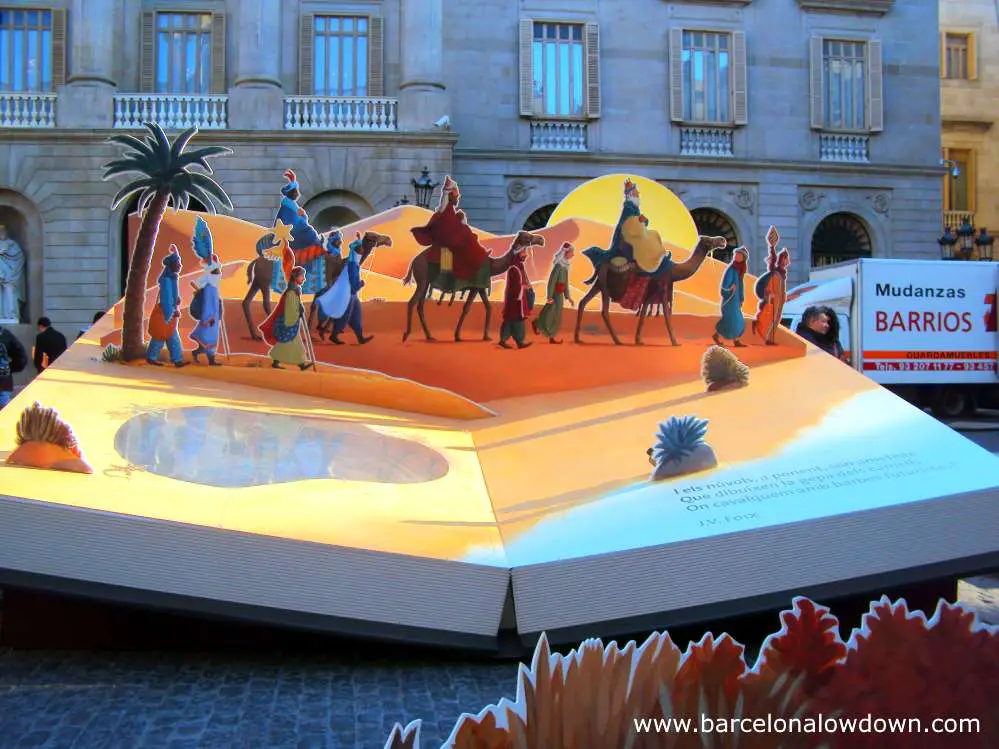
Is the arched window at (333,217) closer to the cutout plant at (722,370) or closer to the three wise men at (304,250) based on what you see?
the three wise men at (304,250)

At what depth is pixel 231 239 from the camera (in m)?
8.65

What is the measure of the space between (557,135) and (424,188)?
5.60 meters

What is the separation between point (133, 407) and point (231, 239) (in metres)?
2.21

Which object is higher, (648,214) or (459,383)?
(648,214)

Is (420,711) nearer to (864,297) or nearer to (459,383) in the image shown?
(459,383)

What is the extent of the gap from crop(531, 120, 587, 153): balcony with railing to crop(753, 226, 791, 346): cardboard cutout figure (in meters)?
14.5

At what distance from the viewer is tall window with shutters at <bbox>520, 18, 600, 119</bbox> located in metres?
22.4

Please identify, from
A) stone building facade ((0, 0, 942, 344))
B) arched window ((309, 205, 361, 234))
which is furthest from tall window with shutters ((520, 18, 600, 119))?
arched window ((309, 205, 361, 234))

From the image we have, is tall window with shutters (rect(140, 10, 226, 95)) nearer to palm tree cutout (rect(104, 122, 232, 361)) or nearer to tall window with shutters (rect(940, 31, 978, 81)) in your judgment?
palm tree cutout (rect(104, 122, 232, 361))

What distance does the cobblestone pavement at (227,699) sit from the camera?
4.38 m

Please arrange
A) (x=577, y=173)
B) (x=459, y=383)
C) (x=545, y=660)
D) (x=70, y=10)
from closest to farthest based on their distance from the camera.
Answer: (x=545, y=660), (x=459, y=383), (x=70, y=10), (x=577, y=173)

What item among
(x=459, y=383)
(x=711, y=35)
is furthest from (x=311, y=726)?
(x=711, y=35)

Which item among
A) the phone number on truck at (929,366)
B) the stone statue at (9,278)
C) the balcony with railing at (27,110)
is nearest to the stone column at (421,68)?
the balcony with railing at (27,110)

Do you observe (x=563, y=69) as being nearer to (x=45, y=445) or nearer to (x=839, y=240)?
(x=839, y=240)
